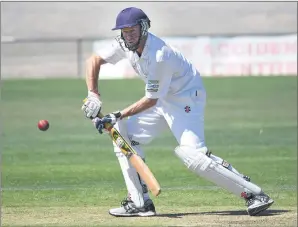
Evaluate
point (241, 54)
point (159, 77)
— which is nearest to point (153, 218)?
point (159, 77)

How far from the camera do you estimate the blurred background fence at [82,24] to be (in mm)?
32125

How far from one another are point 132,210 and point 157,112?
87 cm

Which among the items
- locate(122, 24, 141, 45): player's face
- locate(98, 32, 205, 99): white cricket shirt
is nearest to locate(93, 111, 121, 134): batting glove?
locate(98, 32, 205, 99): white cricket shirt

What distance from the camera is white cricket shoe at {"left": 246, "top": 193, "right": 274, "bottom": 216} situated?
333 inches

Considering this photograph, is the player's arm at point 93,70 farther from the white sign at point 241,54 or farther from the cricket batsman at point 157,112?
the white sign at point 241,54

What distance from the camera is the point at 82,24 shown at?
113ft

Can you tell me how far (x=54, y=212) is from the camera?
344 inches

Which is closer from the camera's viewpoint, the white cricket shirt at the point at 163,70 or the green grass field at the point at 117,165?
the white cricket shirt at the point at 163,70

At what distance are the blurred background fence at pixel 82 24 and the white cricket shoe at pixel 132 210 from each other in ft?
75.4

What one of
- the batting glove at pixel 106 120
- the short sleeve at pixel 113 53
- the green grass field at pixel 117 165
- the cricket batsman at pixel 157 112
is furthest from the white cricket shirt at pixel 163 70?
the green grass field at pixel 117 165

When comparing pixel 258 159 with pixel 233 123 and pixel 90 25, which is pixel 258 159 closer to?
pixel 233 123

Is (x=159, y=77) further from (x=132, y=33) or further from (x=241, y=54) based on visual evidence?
(x=241, y=54)

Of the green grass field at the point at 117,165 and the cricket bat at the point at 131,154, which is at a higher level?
the cricket bat at the point at 131,154

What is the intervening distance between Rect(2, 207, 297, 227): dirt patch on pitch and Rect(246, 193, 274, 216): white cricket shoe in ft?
0.19
